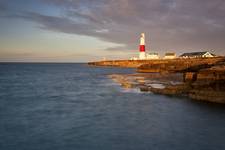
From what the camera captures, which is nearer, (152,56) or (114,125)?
(114,125)

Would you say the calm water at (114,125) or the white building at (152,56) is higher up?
the white building at (152,56)

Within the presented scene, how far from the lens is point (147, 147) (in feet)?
46.5

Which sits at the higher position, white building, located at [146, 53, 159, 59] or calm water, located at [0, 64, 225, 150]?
white building, located at [146, 53, 159, 59]

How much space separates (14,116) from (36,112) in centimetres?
193

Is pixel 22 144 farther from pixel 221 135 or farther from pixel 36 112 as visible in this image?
pixel 221 135

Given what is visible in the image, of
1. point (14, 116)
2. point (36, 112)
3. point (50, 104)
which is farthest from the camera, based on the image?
point (50, 104)

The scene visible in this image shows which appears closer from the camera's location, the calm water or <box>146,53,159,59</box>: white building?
the calm water

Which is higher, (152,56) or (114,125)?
(152,56)

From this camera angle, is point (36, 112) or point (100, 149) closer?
point (100, 149)

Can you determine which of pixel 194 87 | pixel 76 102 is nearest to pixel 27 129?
pixel 76 102

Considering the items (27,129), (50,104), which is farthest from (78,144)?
(50,104)

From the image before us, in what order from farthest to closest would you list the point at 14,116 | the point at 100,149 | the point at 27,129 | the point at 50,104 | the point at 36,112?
the point at 50,104 → the point at 36,112 → the point at 14,116 → the point at 27,129 → the point at 100,149

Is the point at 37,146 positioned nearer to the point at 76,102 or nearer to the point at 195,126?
the point at 195,126

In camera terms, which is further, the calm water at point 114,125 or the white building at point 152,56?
the white building at point 152,56
